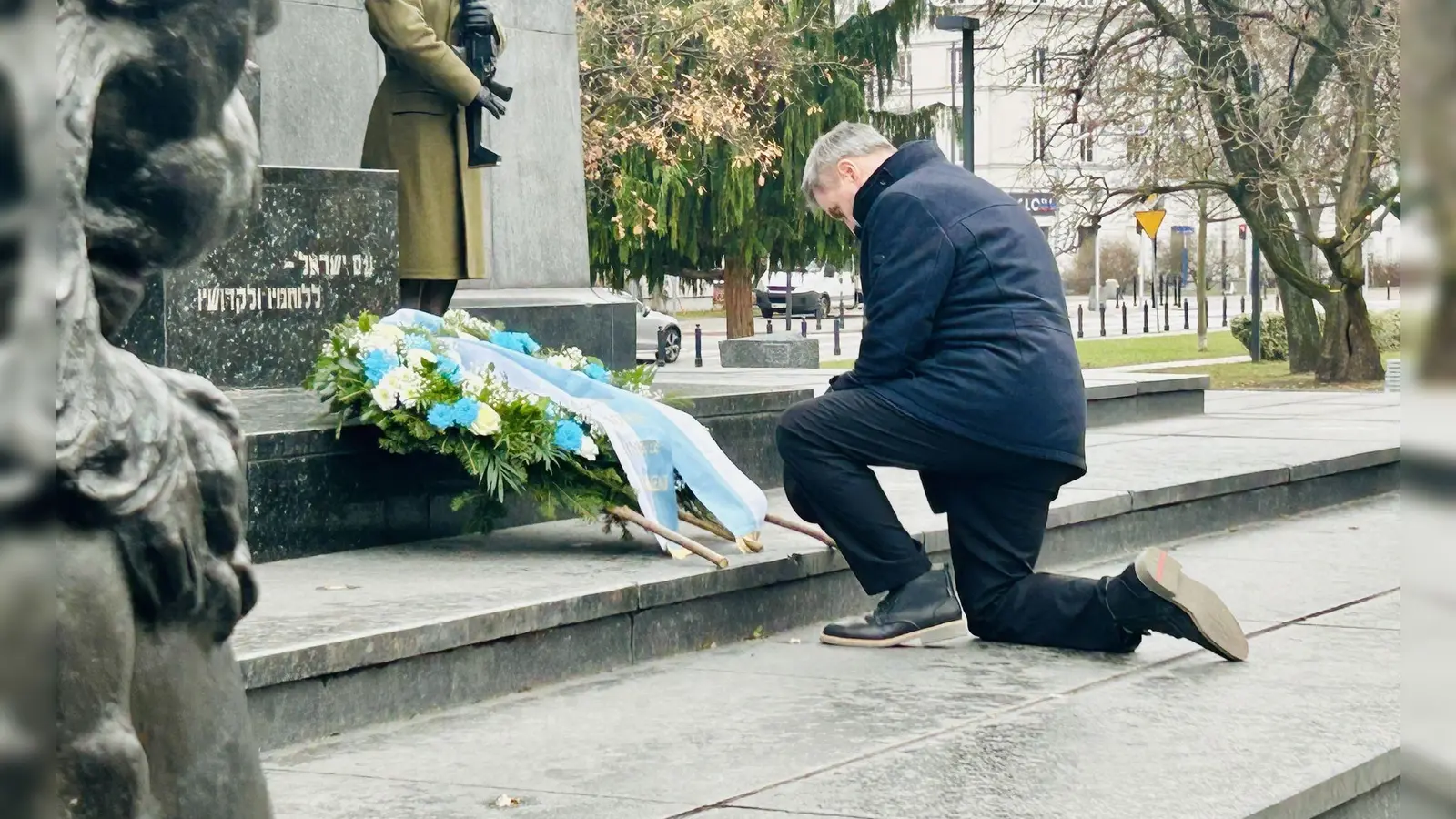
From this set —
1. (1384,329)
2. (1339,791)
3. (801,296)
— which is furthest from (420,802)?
(801,296)

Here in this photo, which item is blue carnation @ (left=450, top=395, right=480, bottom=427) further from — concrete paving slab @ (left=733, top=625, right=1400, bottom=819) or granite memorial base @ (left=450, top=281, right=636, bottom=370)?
granite memorial base @ (left=450, top=281, right=636, bottom=370)

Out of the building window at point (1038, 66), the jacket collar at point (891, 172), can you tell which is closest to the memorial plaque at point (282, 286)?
the jacket collar at point (891, 172)

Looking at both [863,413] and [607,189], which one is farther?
[607,189]

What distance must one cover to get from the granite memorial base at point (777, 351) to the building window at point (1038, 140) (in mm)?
3450

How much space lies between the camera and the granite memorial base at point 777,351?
20.6 metres

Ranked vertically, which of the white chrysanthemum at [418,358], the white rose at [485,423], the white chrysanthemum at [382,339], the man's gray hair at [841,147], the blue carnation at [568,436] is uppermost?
the man's gray hair at [841,147]

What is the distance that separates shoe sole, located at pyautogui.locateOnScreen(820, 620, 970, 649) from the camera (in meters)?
5.75

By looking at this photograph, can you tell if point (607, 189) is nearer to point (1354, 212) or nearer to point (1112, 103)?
point (1112, 103)

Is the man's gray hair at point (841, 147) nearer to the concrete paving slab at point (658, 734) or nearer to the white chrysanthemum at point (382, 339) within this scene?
the white chrysanthemum at point (382, 339)

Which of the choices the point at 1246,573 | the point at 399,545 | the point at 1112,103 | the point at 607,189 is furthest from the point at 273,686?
the point at 607,189

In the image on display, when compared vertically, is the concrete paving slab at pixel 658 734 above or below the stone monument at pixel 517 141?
below

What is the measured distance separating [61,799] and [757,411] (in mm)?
6847

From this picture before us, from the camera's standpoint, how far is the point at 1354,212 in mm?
20547

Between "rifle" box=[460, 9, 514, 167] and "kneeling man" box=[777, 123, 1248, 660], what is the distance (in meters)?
2.71
